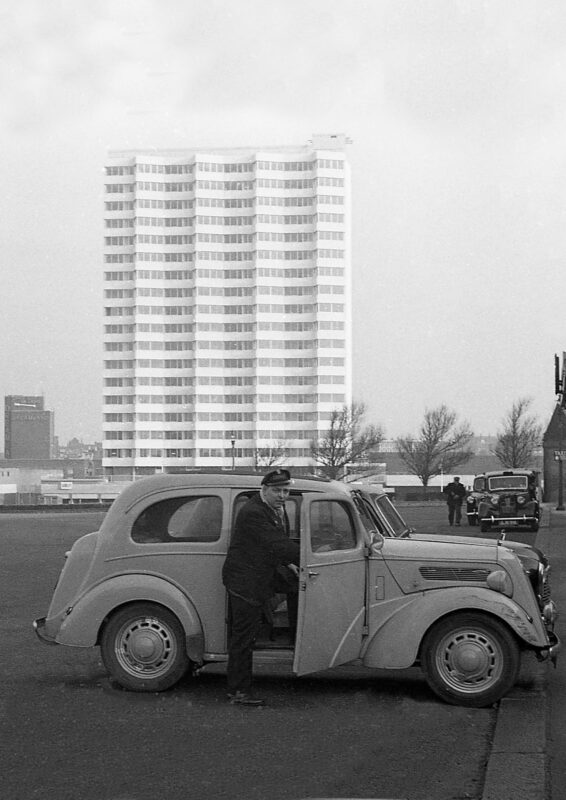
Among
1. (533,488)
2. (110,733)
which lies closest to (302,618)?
(110,733)

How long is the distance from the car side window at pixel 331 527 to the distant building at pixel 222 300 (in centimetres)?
15743

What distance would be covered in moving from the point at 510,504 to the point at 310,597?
92.8 feet

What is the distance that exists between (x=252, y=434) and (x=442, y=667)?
521 feet

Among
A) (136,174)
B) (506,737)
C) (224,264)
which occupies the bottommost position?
(506,737)

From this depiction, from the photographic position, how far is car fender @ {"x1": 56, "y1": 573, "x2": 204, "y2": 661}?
330 inches

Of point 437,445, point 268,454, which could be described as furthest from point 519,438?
point 268,454

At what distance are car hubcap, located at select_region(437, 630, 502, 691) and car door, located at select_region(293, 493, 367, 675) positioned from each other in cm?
66

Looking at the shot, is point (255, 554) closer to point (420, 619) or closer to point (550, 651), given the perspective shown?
point (420, 619)

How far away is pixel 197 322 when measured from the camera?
6668 inches

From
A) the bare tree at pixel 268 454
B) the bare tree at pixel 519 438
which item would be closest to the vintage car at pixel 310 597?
the bare tree at pixel 519 438

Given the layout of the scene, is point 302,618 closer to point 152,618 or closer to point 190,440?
point 152,618

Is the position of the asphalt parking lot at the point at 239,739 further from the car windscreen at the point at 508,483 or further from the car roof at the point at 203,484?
the car windscreen at the point at 508,483

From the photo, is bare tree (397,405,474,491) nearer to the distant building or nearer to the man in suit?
the distant building

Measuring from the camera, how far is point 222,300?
171 m
